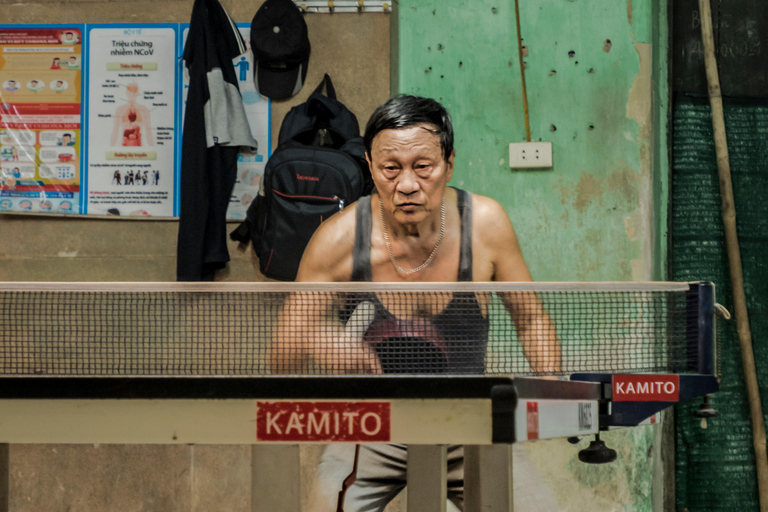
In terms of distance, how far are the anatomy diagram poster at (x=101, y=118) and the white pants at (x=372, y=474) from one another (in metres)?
1.83

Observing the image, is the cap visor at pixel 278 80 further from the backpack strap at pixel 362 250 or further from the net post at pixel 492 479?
the net post at pixel 492 479

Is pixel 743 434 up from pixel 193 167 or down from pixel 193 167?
down

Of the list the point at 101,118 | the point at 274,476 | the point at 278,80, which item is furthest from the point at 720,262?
the point at 101,118

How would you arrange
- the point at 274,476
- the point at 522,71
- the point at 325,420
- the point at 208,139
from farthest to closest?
the point at 208,139 < the point at 522,71 < the point at 274,476 < the point at 325,420

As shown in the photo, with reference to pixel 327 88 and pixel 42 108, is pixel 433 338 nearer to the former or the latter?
pixel 327 88

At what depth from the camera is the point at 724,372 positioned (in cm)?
321

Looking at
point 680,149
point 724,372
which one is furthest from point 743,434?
point 680,149

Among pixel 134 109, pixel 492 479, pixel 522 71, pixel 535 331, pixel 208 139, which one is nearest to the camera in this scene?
pixel 492 479

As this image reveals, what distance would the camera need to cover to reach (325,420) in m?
0.93

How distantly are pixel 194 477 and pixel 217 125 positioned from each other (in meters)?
1.76

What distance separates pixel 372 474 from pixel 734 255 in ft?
6.93

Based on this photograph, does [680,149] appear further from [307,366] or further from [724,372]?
[307,366]

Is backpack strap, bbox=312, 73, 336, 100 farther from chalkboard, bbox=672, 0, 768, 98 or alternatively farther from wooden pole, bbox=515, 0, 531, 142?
chalkboard, bbox=672, 0, 768, 98

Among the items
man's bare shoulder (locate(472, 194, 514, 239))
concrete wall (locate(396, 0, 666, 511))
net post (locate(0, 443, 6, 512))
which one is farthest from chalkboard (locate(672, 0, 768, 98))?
Answer: net post (locate(0, 443, 6, 512))
